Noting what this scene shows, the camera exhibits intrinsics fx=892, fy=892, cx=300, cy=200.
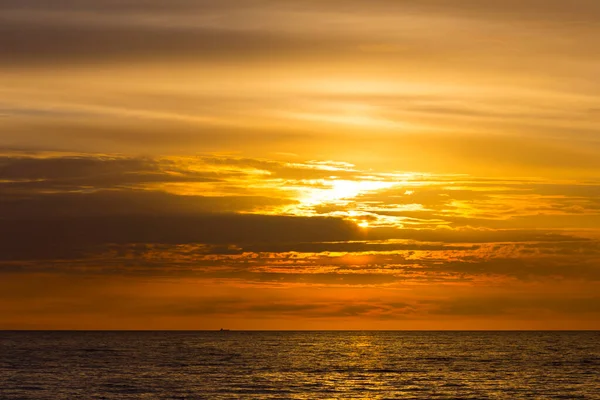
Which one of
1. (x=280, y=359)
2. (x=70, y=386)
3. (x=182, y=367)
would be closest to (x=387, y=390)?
(x=70, y=386)

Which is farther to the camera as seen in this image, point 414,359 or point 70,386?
point 414,359

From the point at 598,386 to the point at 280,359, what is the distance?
7021 centimetres

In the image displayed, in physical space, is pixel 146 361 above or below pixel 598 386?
above

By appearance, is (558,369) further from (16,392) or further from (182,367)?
(16,392)

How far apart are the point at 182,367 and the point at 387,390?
4478 centimetres

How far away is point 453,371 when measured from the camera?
127312 mm

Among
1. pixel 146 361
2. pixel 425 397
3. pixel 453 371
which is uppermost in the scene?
pixel 146 361

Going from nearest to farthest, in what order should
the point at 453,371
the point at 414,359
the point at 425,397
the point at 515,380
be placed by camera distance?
1. the point at 425,397
2. the point at 515,380
3. the point at 453,371
4. the point at 414,359

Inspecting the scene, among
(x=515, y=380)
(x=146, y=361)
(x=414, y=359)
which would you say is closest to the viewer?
(x=515, y=380)

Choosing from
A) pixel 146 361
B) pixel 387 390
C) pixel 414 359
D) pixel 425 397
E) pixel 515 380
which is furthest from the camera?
pixel 414 359

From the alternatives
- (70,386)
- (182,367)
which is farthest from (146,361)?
(70,386)

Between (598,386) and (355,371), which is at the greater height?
(355,371)

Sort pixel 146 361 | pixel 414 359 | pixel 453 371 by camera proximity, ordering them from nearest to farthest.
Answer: pixel 453 371 → pixel 146 361 → pixel 414 359

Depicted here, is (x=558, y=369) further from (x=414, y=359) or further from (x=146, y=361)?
(x=146, y=361)
